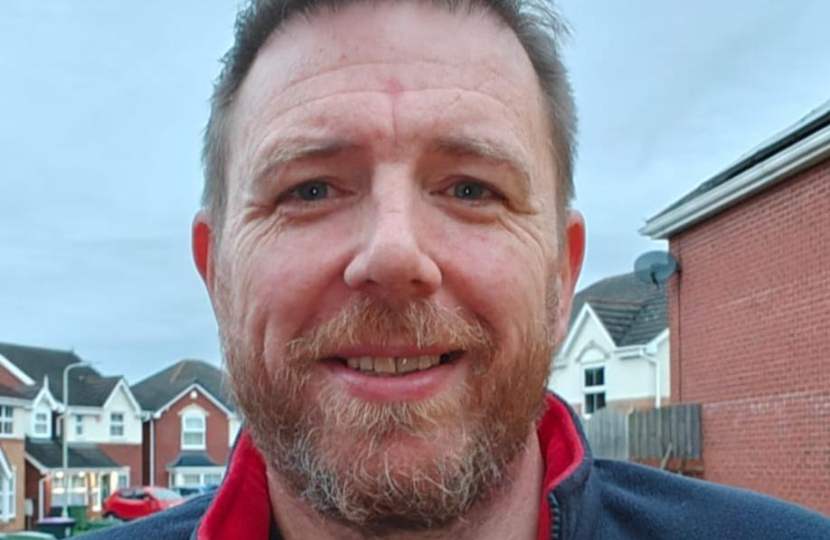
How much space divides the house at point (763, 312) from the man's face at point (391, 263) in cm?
1025

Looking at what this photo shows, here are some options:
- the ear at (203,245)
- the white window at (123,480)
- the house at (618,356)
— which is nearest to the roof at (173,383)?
the white window at (123,480)

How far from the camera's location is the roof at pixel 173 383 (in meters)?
52.3

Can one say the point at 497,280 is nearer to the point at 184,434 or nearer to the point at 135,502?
the point at 135,502

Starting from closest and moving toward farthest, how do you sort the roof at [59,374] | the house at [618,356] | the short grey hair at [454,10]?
1. the short grey hair at [454,10]
2. the house at [618,356]
3. the roof at [59,374]

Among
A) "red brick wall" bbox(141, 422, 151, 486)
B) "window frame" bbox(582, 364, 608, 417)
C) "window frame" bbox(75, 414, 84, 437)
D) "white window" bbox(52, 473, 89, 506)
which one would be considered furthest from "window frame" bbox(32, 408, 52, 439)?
"window frame" bbox(582, 364, 608, 417)

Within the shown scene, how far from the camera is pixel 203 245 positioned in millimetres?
2482

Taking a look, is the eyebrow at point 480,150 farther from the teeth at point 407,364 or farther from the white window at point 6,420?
the white window at point 6,420

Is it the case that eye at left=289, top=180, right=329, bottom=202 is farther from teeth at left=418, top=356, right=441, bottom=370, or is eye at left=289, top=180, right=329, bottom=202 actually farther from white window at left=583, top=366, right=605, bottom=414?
white window at left=583, top=366, right=605, bottom=414

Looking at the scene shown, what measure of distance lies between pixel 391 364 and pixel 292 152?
481 millimetres

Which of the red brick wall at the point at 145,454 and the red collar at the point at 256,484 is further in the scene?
the red brick wall at the point at 145,454

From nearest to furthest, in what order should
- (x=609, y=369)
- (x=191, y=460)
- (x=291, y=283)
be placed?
1. (x=291, y=283)
2. (x=609, y=369)
3. (x=191, y=460)

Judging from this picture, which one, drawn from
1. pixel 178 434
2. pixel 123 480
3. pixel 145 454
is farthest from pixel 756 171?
pixel 178 434

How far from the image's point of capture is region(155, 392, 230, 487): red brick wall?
5034 centimetres

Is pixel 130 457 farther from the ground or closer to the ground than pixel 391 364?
closer to the ground
